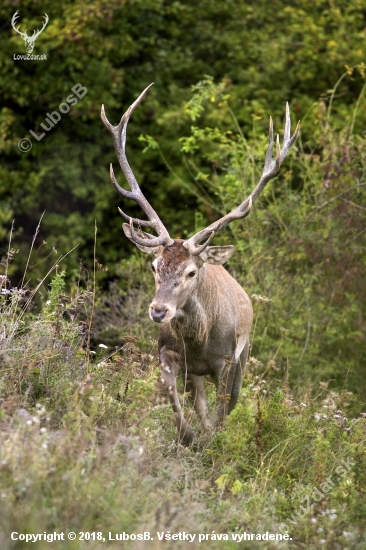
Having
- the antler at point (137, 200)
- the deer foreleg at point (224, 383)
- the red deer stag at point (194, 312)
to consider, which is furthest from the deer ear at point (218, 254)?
the deer foreleg at point (224, 383)

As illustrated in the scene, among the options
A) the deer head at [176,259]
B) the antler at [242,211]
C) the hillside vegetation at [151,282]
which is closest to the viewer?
the hillside vegetation at [151,282]

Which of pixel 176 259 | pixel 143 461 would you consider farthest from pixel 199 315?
pixel 143 461

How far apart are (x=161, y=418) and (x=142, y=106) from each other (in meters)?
10.8

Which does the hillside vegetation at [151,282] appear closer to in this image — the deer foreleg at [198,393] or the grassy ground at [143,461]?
the grassy ground at [143,461]

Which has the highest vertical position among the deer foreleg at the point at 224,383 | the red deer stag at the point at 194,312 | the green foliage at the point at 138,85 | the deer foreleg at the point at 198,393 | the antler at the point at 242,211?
the antler at the point at 242,211

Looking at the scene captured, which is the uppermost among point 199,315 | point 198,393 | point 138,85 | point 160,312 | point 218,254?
point 160,312

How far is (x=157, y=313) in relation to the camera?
6.77 meters

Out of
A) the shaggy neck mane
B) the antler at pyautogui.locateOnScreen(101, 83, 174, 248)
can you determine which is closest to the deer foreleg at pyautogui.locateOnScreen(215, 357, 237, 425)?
the shaggy neck mane

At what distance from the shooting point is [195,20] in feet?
59.9

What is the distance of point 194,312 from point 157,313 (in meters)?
0.64

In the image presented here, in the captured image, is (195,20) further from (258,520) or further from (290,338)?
(258,520)

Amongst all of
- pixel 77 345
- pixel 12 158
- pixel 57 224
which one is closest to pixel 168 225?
pixel 57 224

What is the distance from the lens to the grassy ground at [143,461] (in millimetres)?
4766

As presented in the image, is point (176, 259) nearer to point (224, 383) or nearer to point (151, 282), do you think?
point (224, 383)
